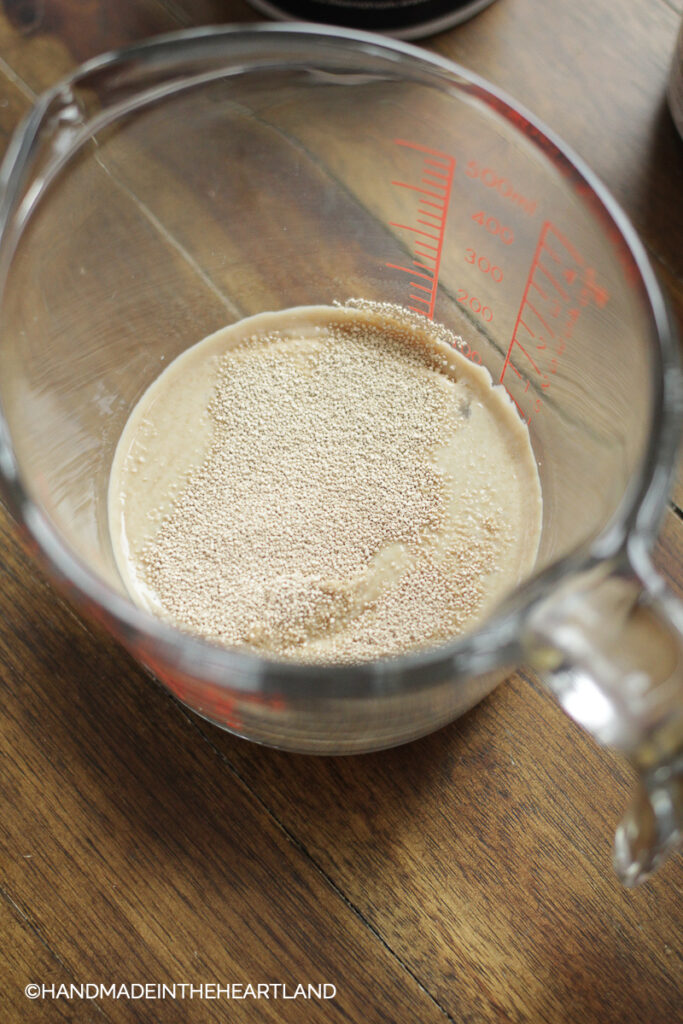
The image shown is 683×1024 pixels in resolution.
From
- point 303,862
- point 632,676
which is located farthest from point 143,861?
point 632,676

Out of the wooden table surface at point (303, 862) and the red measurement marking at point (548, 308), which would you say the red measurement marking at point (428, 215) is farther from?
the wooden table surface at point (303, 862)

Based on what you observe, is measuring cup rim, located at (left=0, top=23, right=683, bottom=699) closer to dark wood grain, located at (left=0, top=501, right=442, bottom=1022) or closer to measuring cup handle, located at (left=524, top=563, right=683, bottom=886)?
measuring cup handle, located at (left=524, top=563, right=683, bottom=886)

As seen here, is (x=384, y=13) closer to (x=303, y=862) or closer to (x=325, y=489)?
(x=325, y=489)

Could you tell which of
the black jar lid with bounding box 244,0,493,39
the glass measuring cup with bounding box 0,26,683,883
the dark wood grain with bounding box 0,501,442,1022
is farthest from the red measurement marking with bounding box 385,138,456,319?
the dark wood grain with bounding box 0,501,442,1022

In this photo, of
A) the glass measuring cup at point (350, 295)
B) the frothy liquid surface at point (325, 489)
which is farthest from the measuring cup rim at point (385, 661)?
the frothy liquid surface at point (325, 489)

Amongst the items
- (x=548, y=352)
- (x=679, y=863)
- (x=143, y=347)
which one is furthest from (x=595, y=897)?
(x=143, y=347)

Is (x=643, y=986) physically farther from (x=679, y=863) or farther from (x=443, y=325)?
(x=443, y=325)
